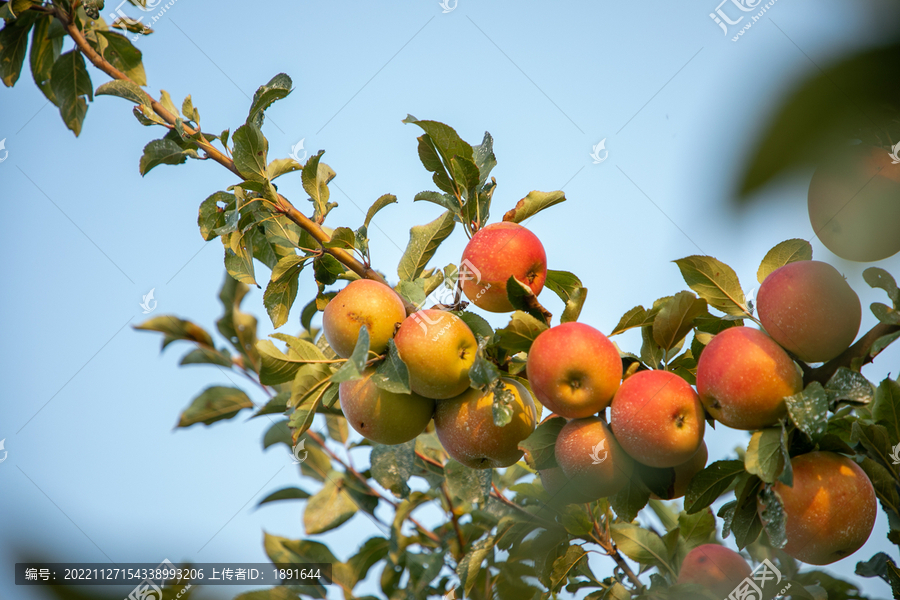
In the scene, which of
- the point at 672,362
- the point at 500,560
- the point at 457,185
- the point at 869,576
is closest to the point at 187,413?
the point at 500,560

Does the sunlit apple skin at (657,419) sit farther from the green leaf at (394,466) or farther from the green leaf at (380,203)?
the green leaf at (394,466)

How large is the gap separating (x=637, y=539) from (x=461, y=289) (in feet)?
4.35

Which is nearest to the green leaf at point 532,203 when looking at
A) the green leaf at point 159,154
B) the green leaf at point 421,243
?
the green leaf at point 421,243

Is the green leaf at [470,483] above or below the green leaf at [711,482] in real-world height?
above

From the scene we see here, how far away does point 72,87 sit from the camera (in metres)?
3.13

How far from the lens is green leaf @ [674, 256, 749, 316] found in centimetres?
179

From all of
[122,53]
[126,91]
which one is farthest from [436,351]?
[122,53]

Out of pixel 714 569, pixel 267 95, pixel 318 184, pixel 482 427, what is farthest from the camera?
pixel 714 569

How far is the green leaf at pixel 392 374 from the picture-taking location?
164 cm

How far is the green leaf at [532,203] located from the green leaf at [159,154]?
131 centimetres

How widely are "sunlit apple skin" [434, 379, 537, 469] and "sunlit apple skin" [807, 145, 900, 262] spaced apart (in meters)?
0.96

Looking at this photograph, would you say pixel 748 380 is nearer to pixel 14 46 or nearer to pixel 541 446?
pixel 541 446

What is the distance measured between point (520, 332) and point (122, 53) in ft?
8.62

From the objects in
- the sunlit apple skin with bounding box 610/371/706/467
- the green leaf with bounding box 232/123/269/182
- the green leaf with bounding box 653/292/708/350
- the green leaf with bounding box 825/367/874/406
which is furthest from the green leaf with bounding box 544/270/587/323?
the green leaf with bounding box 232/123/269/182
